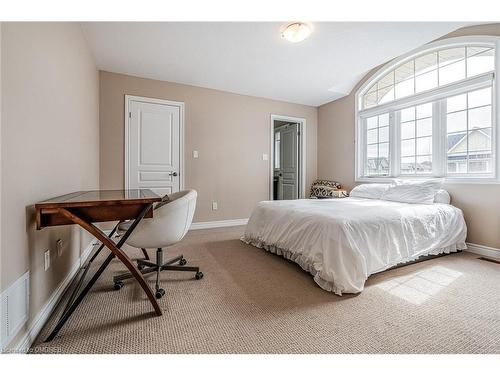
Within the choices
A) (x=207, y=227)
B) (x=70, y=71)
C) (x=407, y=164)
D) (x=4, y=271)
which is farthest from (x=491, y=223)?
(x=70, y=71)

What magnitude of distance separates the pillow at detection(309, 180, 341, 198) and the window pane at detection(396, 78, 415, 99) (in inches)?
71.4

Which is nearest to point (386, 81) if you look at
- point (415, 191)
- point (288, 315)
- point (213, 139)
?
point (415, 191)

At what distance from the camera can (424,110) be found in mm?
3428

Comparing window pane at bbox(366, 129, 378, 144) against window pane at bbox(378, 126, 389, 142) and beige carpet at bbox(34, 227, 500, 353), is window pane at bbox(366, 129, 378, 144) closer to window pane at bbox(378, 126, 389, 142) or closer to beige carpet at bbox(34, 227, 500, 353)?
window pane at bbox(378, 126, 389, 142)

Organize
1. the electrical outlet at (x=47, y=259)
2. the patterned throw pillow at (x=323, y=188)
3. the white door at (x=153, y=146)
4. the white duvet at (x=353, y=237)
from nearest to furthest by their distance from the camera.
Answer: the electrical outlet at (x=47, y=259) → the white duvet at (x=353, y=237) → the white door at (x=153, y=146) → the patterned throw pillow at (x=323, y=188)

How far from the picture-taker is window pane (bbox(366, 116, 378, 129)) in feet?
13.7

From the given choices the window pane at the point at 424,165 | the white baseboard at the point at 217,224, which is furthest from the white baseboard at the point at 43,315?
the window pane at the point at 424,165

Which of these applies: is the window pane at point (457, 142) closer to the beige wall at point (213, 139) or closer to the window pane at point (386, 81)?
the window pane at point (386, 81)

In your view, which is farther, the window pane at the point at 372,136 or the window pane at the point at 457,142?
the window pane at the point at 372,136

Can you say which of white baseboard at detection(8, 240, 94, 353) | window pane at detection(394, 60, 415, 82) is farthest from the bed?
window pane at detection(394, 60, 415, 82)

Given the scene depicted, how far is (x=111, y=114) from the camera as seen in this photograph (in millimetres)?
3570

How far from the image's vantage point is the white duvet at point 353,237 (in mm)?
1885

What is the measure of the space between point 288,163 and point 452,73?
3.20m

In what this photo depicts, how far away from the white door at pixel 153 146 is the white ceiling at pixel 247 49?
521mm
